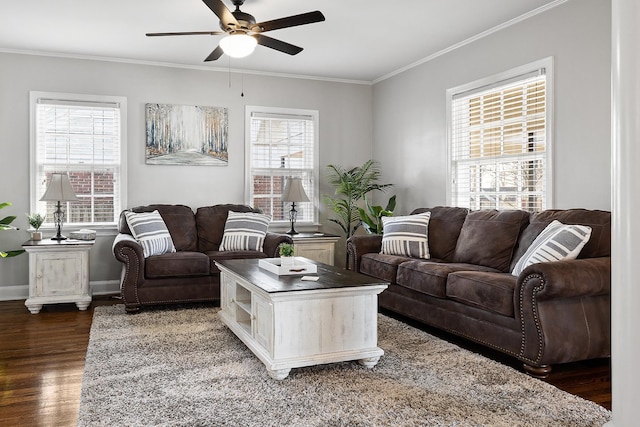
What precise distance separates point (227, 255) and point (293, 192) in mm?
1252

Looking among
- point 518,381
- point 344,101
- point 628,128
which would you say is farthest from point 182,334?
point 344,101

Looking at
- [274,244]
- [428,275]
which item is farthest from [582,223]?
[274,244]

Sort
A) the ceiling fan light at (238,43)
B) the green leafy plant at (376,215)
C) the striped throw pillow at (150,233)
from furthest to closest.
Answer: the green leafy plant at (376,215) < the striped throw pillow at (150,233) < the ceiling fan light at (238,43)

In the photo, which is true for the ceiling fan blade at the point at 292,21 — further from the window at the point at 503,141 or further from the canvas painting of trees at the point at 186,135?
the canvas painting of trees at the point at 186,135

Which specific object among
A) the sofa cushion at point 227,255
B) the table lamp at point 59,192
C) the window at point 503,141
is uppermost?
the window at point 503,141

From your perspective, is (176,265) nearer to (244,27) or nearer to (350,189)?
(244,27)

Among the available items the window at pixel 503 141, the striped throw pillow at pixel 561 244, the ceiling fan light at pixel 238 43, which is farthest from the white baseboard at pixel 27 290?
the striped throw pillow at pixel 561 244

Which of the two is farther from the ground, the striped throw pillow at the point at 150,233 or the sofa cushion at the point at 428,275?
the striped throw pillow at the point at 150,233

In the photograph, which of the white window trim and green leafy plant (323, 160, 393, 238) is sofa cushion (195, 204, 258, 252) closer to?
the white window trim

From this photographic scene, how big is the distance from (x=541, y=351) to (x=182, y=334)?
2.52 metres

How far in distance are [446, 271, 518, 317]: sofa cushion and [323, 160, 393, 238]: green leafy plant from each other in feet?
9.24

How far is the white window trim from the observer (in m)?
6.42

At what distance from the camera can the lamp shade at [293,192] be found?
6094 mm

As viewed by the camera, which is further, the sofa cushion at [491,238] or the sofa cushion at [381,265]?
the sofa cushion at [381,265]
